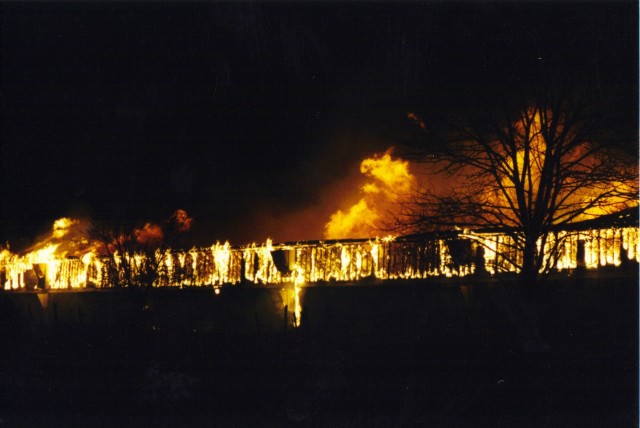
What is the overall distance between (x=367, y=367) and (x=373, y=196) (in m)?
14.3

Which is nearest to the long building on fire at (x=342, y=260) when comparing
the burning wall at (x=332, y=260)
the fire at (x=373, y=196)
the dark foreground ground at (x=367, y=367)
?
the burning wall at (x=332, y=260)

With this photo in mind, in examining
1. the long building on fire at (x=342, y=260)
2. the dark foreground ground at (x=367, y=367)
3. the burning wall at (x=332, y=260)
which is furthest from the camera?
the burning wall at (x=332, y=260)

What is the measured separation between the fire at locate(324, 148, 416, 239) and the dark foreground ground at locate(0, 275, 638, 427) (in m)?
8.26

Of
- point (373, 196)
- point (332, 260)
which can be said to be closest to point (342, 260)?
point (332, 260)

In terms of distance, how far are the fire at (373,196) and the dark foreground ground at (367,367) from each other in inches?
325

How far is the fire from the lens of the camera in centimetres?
2917

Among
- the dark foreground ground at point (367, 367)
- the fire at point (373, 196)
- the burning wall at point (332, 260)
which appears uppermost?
the fire at point (373, 196)

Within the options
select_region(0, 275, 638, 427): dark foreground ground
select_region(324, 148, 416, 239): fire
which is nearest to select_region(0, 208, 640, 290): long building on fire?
select_region(0, 275, 638, 427): dark foreground ground

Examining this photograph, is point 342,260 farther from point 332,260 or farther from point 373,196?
point 373,196

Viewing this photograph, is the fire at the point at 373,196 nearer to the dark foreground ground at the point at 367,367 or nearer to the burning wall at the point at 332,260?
the burning wall at the point at 332,260

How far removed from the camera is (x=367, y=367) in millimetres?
16391

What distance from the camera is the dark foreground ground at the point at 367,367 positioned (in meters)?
14.7

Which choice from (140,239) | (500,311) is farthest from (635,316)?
(140,239)

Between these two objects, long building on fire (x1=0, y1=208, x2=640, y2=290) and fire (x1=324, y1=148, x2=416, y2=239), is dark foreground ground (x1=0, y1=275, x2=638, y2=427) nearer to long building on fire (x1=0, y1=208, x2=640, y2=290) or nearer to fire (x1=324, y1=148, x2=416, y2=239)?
long building on fire (x1=0, y1=208, x2=640, y2=290)
